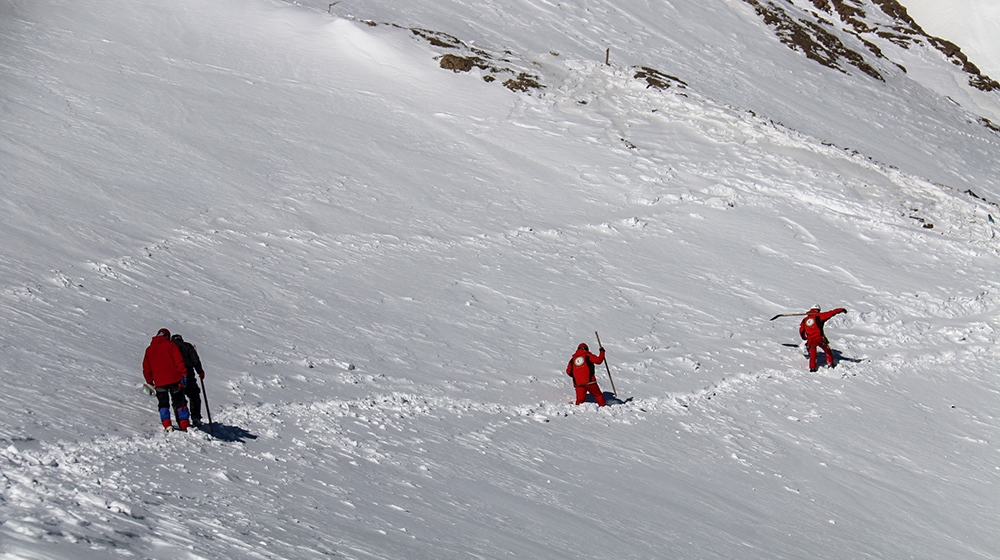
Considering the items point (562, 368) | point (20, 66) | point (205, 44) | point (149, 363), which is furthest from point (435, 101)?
point (149, 363)

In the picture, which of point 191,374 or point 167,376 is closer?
point 167,376

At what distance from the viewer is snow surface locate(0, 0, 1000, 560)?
8.83 meters

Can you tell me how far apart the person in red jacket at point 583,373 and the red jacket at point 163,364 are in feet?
17.7

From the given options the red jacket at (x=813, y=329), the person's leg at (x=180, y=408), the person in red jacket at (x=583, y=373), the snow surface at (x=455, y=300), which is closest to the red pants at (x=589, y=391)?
the person in red jacket at (x=583, y=373)

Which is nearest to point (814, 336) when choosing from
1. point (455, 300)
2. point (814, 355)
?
point (814, 355)

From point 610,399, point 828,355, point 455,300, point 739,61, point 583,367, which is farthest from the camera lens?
point 739,61

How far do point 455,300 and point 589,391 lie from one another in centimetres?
362

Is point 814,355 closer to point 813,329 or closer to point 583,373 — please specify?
point 813,329

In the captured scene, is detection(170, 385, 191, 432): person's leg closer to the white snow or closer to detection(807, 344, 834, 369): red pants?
detection(807, 344, 834, 369): red pants

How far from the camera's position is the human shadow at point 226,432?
959 cm

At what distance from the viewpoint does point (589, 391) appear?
43.5 ft

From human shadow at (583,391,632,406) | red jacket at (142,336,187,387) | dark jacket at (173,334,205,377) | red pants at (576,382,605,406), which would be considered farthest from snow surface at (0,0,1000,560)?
dark jacket at (173,334,205,377)

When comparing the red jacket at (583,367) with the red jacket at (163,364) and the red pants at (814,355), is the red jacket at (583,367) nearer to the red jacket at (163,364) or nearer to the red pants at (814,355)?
the red pants at (814,355)

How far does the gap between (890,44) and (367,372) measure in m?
47.5
